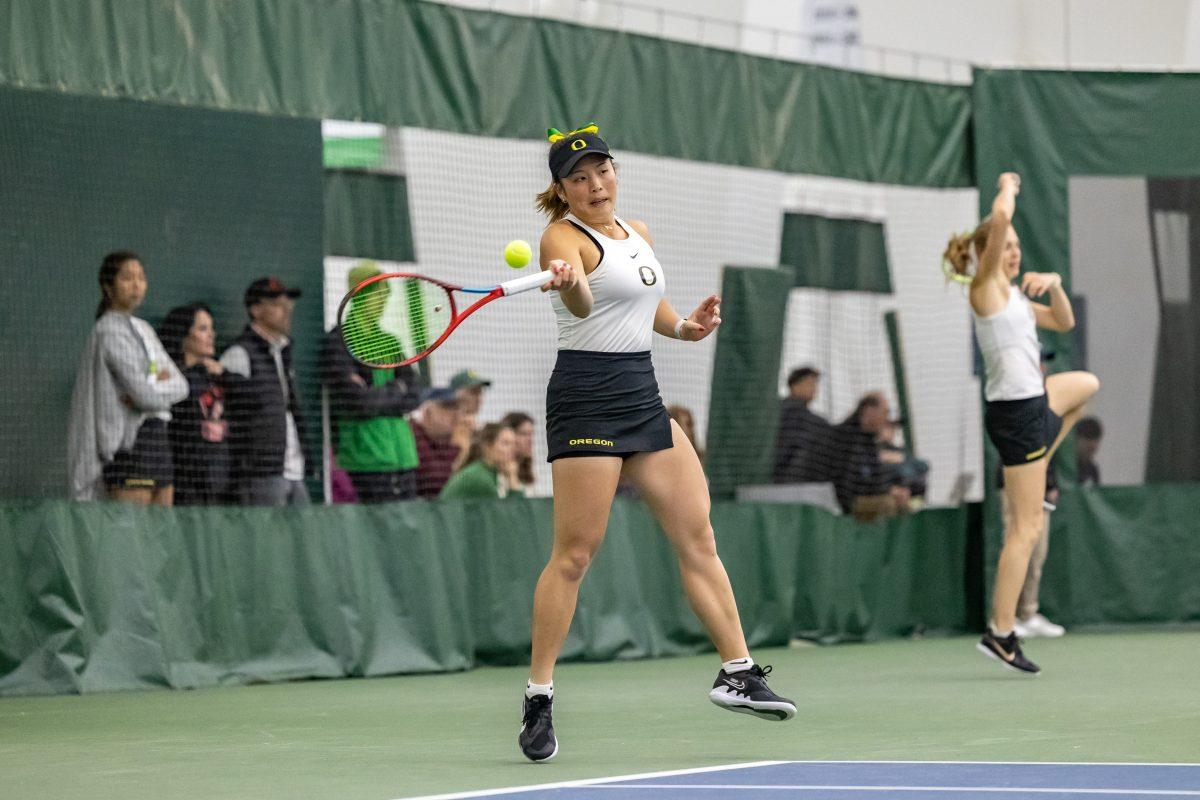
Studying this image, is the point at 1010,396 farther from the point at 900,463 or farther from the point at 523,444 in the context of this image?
the point at 900,463

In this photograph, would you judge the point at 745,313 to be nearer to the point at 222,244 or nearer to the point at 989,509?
the point at 989,509

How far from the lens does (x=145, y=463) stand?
27.3ft

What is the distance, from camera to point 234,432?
8.60 metres

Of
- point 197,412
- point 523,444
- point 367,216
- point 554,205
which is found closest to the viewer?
point 554,205

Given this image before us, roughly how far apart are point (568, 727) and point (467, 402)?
10.7 ft

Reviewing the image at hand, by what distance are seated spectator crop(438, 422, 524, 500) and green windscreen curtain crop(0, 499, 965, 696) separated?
0.40 ft

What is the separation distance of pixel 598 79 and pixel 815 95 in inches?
61.6

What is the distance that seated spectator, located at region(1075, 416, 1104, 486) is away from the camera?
1147 centimetres

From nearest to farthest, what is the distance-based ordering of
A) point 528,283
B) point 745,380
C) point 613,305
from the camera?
point 528,283
point 613,305
point 745,380

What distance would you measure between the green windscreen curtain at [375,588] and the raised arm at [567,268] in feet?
10.9

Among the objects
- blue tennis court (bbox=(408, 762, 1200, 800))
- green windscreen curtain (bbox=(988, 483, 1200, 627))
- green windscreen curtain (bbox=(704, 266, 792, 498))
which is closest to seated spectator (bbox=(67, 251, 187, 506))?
green windscreen curtain (bbox=(704, 266, 792, 498))

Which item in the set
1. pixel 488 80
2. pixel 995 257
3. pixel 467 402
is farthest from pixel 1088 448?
pixel 488 80

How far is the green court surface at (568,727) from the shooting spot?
514cm

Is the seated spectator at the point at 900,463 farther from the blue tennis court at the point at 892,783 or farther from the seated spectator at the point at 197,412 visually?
the blue tennis court at the point at 892,783
